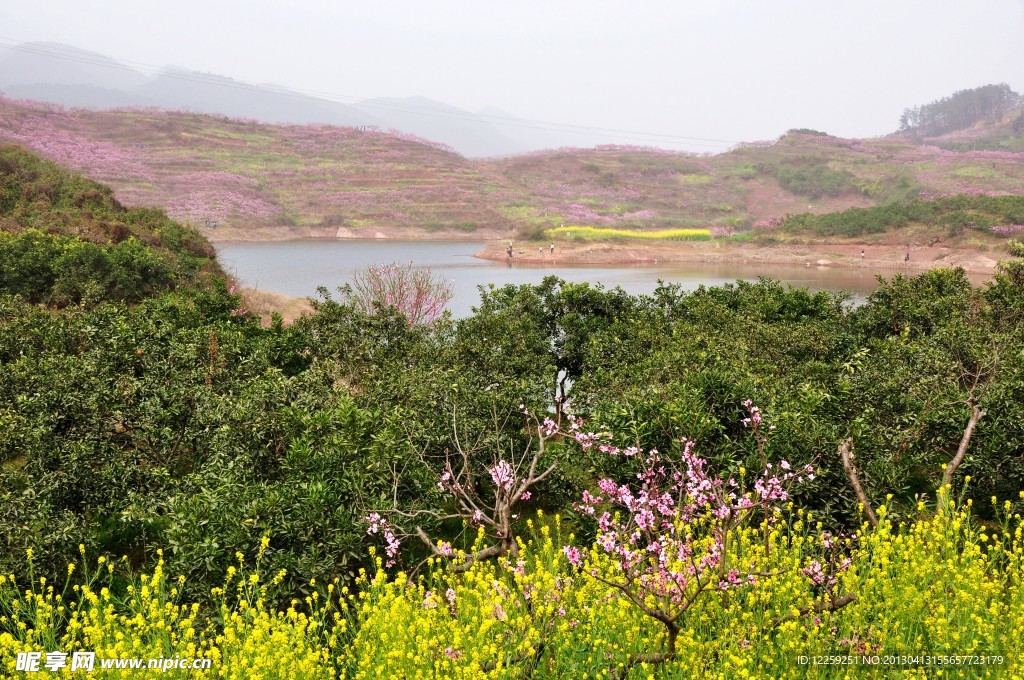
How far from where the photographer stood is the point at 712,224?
8388 centimetres

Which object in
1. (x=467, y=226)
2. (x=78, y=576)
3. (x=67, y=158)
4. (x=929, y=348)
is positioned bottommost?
(x=78, y=576)

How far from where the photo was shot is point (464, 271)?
4581 cm

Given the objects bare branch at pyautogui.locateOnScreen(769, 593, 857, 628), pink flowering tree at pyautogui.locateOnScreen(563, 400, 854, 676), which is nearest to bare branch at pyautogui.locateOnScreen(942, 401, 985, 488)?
pink flowering tree at pyautogui.locateOnScreen(563, 400, 854, 676)

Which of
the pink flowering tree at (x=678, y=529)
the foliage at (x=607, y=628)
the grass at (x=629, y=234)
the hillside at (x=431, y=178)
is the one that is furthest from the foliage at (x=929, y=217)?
the foliage at (x=607, y=628)

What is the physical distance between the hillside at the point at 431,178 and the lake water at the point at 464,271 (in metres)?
15.3

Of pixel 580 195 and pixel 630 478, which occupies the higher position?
pixel 580 195

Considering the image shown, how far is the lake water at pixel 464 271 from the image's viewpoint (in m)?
38.8

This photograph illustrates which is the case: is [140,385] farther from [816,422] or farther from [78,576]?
[816,422]

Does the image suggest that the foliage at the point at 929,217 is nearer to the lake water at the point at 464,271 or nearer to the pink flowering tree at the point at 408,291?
the lake water at the point at 464,271

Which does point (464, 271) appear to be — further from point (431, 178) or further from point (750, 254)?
point (431, 178)

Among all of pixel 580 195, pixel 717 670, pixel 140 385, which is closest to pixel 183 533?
pixel 140 385

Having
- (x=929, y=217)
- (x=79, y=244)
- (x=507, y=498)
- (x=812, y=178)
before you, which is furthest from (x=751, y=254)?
(x=507, y=498)

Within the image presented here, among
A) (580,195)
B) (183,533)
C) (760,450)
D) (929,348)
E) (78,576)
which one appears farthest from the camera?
(580,195)

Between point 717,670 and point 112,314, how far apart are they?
15422mm
